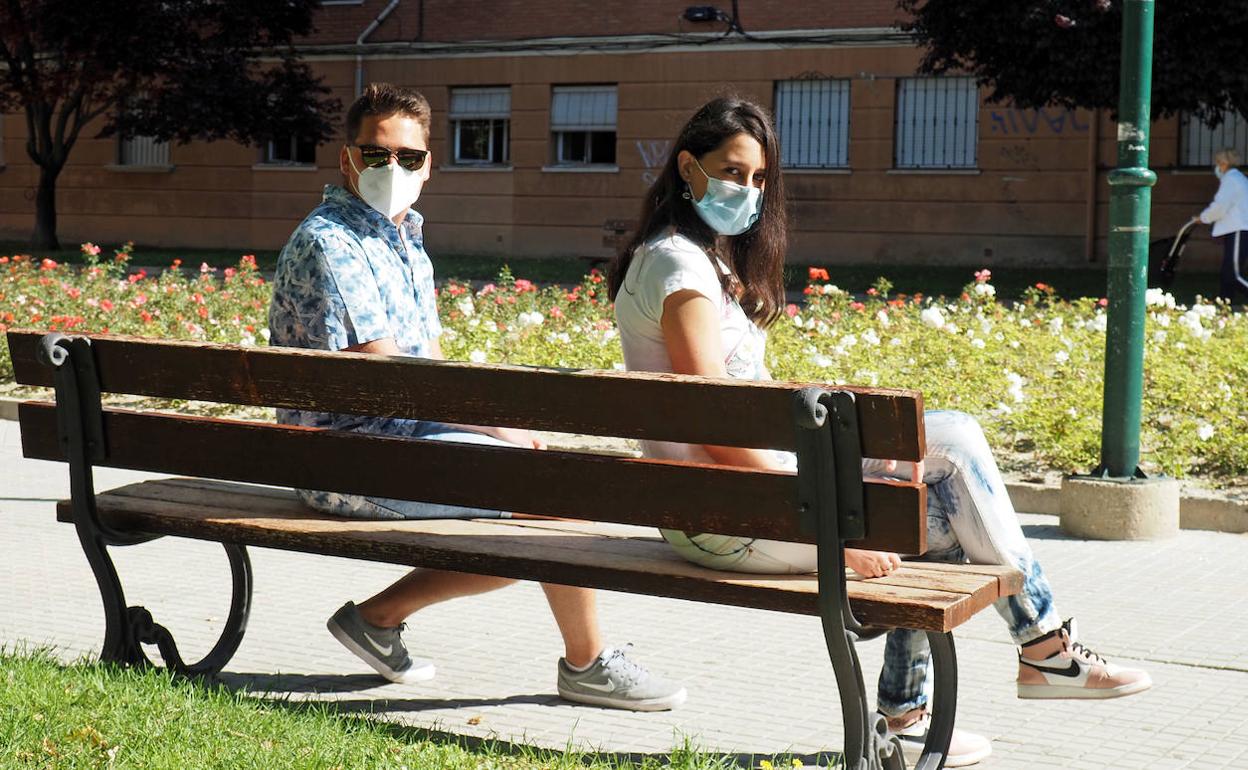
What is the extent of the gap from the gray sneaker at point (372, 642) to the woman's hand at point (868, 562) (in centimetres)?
148

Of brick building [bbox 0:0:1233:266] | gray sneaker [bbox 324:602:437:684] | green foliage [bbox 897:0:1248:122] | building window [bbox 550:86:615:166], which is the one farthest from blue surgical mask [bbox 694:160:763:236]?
building window [bbox 550:86:615:166]

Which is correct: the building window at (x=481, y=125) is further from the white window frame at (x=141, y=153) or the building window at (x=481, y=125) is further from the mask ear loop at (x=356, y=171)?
the mask ear loop at (x=356, y=171)

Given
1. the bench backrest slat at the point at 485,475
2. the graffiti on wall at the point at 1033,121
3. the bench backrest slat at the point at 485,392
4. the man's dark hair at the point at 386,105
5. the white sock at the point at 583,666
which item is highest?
the graffiti on wall at the point at 1033,121

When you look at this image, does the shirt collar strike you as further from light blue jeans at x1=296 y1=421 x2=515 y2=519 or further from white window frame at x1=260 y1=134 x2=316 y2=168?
white window frame at x1=260 y1=134 x2=316 y2=168

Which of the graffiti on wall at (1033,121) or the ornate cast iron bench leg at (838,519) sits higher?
the graffiti on wall at (1033,121)

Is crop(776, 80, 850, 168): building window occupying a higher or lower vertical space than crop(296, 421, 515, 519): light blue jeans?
higher

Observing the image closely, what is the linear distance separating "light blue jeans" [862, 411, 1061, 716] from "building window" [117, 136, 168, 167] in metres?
31.3

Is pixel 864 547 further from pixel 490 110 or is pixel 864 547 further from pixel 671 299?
pixel 490 110

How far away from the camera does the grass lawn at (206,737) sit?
357 cm

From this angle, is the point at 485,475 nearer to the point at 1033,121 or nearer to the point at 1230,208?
the point at 1230,208

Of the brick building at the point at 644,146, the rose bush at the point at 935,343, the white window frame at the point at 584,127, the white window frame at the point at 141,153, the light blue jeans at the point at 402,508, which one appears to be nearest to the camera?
the light blue jeans at the point at 402,508

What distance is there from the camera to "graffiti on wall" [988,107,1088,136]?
24952 millimetres

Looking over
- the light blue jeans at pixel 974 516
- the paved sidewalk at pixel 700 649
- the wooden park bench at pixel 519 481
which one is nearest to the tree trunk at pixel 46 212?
the paved sidewalk at pixel 700 649

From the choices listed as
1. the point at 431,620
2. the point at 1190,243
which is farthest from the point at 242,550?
the point at 1190,243
